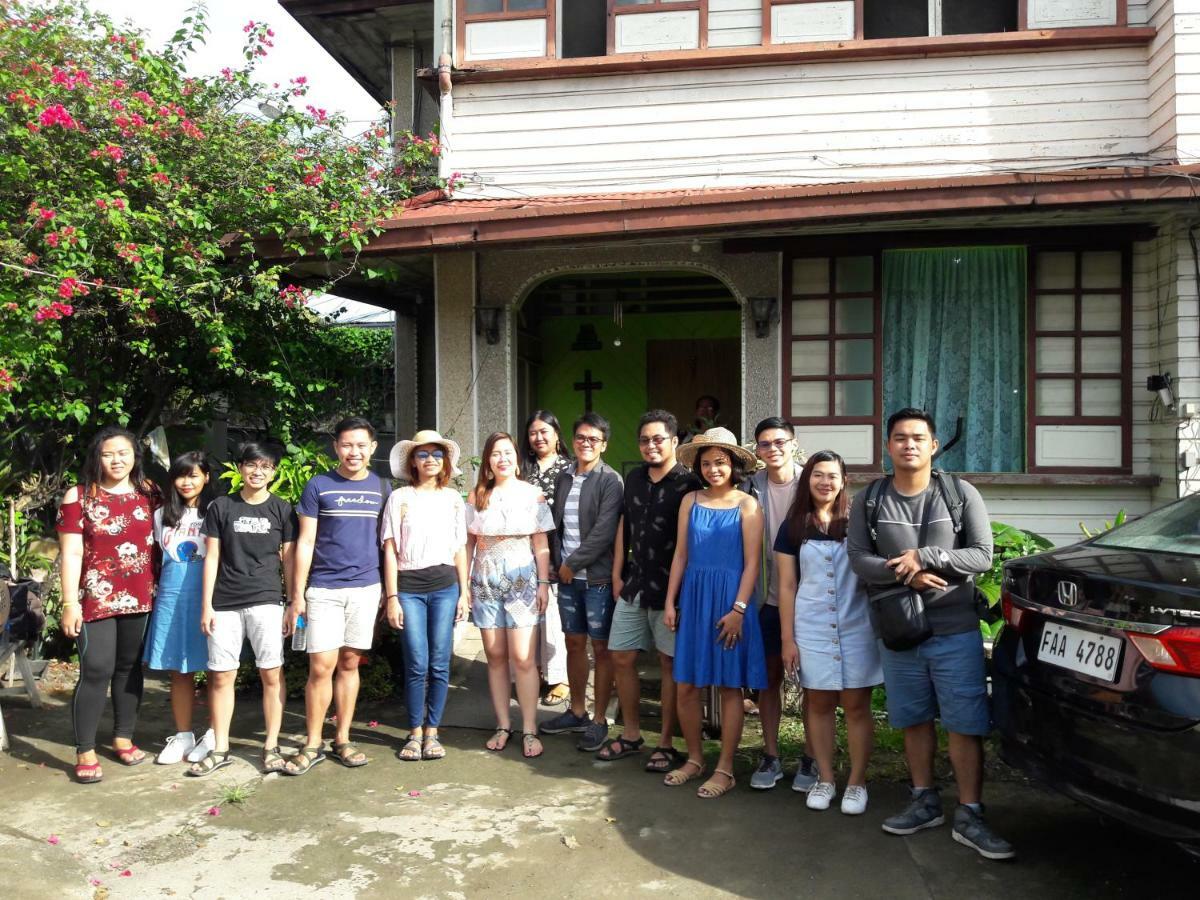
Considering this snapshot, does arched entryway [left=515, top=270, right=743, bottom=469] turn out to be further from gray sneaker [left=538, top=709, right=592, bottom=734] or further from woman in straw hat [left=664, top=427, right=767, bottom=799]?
woman in straw hat [left=664, top=427, right=767, bottom=799]

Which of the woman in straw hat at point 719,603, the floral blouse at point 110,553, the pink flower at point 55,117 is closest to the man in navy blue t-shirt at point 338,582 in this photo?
the floral blouse at point 110,553

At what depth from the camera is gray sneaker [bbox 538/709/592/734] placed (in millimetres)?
5613

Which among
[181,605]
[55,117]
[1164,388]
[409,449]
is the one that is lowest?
→ [181,605]

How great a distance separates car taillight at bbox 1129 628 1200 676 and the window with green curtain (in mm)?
4410

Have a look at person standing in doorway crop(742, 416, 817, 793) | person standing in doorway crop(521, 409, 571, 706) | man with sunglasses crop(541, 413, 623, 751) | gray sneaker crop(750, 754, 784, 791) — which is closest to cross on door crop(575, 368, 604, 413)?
person standing in doorway crop(521, 409, 571, 706)

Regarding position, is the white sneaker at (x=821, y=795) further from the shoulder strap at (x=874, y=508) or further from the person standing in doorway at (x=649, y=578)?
the shoulder strap at (x=874, y=508)

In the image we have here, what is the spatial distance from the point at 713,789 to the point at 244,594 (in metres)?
2.52

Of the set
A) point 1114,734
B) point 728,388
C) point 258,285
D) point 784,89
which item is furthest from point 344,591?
point 728,388

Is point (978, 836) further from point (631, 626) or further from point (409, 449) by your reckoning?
point (409, 449)

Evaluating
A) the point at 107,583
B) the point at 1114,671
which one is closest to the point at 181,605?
the point at 107,583

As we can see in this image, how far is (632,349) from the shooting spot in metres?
10.7

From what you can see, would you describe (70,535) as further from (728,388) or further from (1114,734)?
(728,388)

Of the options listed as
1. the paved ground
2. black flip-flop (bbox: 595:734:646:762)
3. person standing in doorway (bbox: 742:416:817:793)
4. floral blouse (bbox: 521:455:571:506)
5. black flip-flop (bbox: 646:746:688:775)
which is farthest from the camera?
floral blouse (bbox: 521:455:571:506)

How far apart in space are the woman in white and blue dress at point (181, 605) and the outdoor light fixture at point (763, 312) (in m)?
4.15
